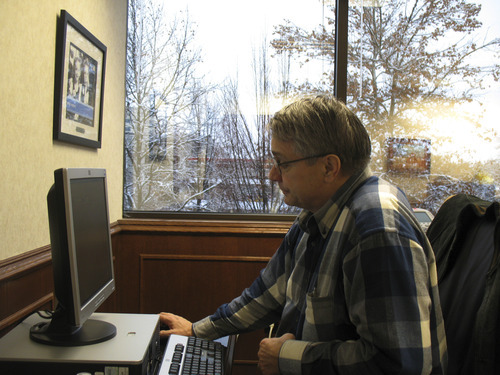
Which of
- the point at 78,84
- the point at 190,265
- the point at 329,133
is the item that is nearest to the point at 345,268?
the point at 329,133

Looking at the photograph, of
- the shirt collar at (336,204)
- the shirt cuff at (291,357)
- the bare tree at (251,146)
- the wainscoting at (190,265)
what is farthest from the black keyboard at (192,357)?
the bare tree at (251,146)

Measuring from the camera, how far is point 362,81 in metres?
2.80

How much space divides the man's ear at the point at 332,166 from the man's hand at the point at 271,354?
17.8 inches

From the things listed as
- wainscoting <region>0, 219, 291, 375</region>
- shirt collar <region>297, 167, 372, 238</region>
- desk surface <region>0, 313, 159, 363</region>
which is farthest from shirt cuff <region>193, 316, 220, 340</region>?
wainscoting <region>0, 219, 291, 375</region>

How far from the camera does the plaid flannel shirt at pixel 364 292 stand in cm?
92

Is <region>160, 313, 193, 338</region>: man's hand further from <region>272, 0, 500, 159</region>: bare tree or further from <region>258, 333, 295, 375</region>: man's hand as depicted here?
<region>272, 0, 500, 159</region>: bare tree

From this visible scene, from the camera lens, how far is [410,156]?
2783mm

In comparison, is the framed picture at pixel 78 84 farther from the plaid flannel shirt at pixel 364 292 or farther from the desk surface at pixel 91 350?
the plaid flannel shirt at pixel 364 292

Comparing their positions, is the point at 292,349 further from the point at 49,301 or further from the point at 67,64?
the point at 67,64

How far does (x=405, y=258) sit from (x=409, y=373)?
9.4 inches

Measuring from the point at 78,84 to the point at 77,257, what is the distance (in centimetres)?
109

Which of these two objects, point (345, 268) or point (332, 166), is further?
point (332, 166)

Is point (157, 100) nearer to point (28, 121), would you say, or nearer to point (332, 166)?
point (28, 121)

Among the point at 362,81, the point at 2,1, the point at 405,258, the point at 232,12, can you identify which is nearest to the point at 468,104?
the point at 362,81
